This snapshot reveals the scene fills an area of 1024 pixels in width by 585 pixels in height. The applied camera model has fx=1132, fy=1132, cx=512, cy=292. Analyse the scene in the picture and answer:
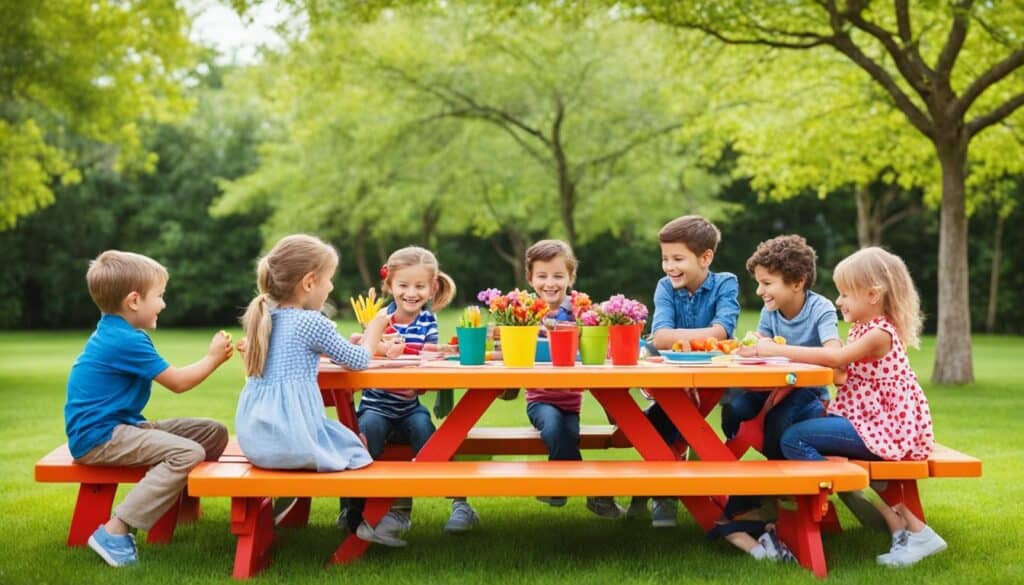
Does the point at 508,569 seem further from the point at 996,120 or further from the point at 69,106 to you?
the point at 69,106

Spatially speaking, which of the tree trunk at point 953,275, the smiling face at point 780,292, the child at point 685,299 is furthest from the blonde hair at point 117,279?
the tree trunk at point 953,275

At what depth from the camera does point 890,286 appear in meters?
5.15

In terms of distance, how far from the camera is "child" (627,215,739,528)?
585 centimetres

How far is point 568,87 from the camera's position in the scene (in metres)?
21.8

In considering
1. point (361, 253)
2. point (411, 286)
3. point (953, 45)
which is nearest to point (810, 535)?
point (411, 286)

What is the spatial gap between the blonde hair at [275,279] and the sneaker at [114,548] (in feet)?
3.08

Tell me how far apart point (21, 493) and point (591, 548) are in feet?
12.1

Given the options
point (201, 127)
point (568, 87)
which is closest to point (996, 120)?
point (568, 87)

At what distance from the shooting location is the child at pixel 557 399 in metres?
5.68

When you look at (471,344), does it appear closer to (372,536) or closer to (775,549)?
(372,536)

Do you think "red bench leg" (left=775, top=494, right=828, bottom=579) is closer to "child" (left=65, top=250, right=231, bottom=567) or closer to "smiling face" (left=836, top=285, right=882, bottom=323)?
"smiling face" (left=836, top=285, right=882, bottom=323)

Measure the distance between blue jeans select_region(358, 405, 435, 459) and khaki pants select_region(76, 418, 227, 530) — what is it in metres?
0.86

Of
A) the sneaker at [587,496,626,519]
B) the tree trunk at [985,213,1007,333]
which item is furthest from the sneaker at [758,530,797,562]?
the tree trunk at [985,213,1007,333]

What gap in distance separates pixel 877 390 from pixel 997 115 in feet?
31.7
